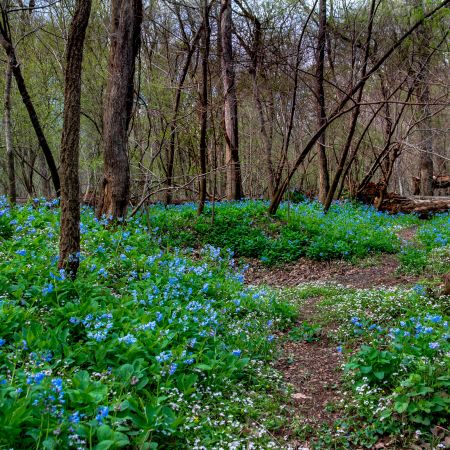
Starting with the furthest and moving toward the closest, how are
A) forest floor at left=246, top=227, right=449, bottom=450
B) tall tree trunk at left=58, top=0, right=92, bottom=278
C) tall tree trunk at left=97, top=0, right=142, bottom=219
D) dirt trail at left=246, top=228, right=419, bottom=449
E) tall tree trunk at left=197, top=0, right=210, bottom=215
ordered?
tall tree trunk at left=197, top=0, right=210, bottom=215 < tall tree trunk at left=97, top=0, right=142, bottom=219 < tall tree trunk at left=58, top=0, right=92, bottom=278 < dirt trail at left=246, top=228, right=419, bottom=449 < forest floor at left=246, top=227, right=449, bottom=450

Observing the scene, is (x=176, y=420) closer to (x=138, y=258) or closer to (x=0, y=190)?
(x=138, y=258)

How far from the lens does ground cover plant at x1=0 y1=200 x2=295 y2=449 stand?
7.88ft

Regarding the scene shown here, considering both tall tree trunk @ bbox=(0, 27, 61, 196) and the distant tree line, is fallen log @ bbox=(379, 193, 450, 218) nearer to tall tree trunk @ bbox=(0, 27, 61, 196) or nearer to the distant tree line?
the distant tree line

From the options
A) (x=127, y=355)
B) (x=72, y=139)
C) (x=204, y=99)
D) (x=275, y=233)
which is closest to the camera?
(x=127, y=355)

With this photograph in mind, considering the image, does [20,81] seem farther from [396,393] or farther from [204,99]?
[396,393]

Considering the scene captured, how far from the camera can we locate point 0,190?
34688 millimetres

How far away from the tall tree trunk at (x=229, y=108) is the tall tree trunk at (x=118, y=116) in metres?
→ 4.60

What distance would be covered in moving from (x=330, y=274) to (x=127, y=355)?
5339 millimetres

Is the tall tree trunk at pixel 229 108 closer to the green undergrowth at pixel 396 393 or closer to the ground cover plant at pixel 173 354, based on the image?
the ground cover plant at pixel 173 354

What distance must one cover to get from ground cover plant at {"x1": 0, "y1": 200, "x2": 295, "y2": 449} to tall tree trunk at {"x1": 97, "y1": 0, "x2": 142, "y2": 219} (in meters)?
Result: 2.53

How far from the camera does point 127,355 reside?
3.13m

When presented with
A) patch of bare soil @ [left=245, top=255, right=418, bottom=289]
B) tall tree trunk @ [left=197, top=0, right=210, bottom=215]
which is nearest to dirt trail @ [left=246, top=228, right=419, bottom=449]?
patch of bare soil @ [left=245, top=255, right=418, bottom=289]

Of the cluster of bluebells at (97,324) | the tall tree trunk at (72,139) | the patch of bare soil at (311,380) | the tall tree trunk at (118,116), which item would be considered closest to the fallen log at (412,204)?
the tall tree trunk at (118,116)

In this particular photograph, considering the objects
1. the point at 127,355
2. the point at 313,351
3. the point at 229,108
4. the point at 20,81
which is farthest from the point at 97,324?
the point at 229,108
